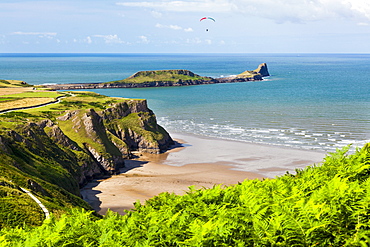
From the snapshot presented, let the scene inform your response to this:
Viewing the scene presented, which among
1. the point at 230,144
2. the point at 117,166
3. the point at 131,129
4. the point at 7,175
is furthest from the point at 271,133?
the point at 7,175

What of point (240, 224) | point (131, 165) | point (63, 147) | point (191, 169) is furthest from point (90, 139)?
point (240, 224)

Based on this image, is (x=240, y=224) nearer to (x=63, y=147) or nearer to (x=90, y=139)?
(x=63, y=147)

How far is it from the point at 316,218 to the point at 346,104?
340ft

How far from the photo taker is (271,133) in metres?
71.7

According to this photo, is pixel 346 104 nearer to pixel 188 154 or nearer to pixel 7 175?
pixel 188 154

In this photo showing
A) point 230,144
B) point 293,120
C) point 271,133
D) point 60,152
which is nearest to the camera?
point 60,152

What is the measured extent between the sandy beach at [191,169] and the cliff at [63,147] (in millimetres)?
2334

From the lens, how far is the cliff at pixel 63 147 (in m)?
24.8

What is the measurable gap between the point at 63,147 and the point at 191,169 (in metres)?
14.8

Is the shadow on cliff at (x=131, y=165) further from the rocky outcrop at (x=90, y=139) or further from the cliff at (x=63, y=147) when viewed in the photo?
the cliff at (x=63, y=147)

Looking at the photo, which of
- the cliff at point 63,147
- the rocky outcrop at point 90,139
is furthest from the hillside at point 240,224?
the rocky outcrop at point 90,139

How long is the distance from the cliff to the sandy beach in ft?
7.66

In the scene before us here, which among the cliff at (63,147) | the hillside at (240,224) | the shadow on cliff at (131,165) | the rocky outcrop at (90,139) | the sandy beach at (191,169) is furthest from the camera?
the shadow on cliff at (131,165)

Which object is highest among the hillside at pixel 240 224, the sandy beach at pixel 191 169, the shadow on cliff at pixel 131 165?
the hillside at pixel 240 224
